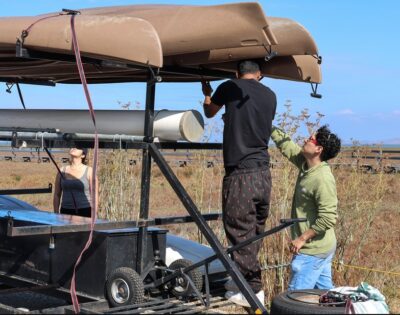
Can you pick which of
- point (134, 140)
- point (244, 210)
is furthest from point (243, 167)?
point (134, 140)

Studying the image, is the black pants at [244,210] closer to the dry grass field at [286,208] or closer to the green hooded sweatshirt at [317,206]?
the green hooded sweatshirt at [317,206]

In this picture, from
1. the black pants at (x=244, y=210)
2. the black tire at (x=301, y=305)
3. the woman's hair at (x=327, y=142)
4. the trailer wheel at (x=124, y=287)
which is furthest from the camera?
the woman's hair at (x=327, y=142)

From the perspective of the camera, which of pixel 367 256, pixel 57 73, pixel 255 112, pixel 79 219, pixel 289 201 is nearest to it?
pixel 255 112

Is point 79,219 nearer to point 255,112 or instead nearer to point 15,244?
point 15,244

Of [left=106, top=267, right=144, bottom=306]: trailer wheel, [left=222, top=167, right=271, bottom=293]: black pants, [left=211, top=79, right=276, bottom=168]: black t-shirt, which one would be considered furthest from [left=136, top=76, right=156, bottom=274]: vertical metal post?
[left=222, top=167, right=271, bottom=293]: black pants

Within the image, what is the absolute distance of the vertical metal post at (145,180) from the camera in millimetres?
4707

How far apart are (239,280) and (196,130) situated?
3.39 ft

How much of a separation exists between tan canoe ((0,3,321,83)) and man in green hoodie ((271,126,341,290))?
2.37 ft

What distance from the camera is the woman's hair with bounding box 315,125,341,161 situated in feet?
16.4

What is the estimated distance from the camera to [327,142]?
4.98 metres

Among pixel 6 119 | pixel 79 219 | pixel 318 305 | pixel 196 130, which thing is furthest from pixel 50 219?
pixel 318 305

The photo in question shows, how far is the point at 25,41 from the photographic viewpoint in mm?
4438

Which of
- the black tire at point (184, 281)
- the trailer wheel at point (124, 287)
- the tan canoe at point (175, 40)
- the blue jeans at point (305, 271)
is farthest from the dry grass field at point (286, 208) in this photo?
the tan canoe at point (175, 40)

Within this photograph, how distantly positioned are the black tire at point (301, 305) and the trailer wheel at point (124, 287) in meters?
0.87
